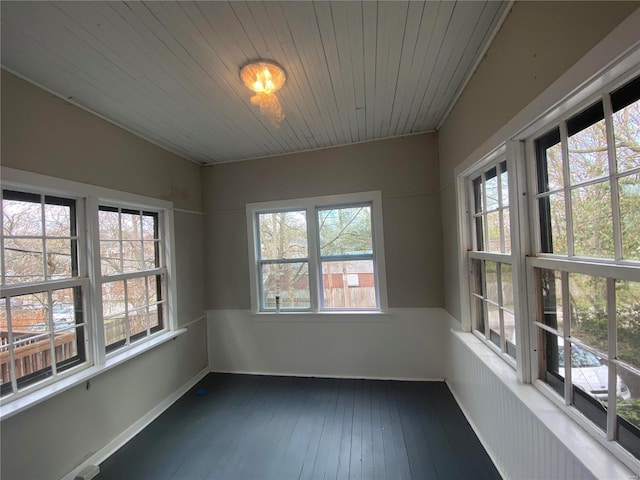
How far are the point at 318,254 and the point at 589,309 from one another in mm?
2367

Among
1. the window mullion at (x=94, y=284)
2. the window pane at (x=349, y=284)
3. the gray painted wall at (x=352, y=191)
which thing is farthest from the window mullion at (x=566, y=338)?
Result: the window mullion at (x=94, y=284)

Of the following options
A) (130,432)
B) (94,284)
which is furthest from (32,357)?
(130,432)

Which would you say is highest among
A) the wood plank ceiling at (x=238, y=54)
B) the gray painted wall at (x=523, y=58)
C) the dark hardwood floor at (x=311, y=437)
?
the wood plank ceiling at (x=238, y=54)

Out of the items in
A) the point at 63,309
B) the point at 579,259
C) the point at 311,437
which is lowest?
the point at 311,437

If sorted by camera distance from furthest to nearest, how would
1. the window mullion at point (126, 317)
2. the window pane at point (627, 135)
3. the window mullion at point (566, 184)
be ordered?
the window mullion at point (126, 317) → the window mullion at point (566, 184) → the window pane at point (627, 135)

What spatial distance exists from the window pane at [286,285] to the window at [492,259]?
177 centimetres

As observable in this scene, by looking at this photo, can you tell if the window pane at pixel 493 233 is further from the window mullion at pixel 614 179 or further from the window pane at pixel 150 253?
the window pane at pixel 150 253

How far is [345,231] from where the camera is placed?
10.3 feet

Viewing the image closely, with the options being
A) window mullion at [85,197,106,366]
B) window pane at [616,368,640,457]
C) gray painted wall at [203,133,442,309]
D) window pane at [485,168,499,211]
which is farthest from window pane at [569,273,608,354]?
window mullion at [85,197,106,366]

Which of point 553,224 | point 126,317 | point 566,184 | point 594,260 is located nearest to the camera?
point 594,260

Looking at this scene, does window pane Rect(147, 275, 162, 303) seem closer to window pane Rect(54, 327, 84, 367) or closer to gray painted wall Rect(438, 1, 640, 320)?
window pane Rect(54, 327, 84, 367)

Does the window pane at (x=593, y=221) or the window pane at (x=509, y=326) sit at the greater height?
the window pane at (x=593, y=221)

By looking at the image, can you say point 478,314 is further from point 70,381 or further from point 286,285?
point 70,381

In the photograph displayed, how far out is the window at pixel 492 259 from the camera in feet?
5.58
